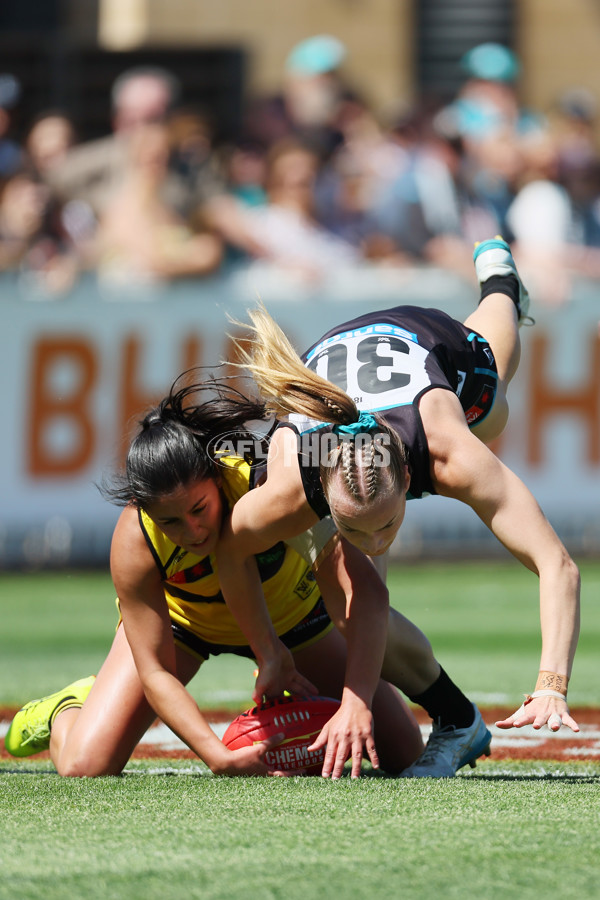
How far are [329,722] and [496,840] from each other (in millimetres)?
1050

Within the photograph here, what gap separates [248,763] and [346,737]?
32 cm

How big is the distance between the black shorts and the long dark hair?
673mm

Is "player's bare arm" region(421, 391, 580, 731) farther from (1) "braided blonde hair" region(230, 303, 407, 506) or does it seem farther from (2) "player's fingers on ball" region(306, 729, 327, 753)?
(2) "player's fingers on ball" region(306, 729, 327, 753)

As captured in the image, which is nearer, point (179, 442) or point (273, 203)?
point (179, 442)

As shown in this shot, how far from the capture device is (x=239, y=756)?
4141mm

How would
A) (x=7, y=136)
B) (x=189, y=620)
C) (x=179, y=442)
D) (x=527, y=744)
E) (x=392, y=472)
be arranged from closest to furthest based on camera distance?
(x=392, y=472)
(x=179, y=442)
(x=189, y=620)
(x=527, y=744)
(x=7, y=136)

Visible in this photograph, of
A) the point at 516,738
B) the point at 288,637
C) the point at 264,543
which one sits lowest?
the point at 516,738

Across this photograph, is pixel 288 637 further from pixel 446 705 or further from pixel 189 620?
pixel 446 705

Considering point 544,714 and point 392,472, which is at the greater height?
point 392,472

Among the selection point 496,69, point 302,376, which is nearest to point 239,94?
point 496,69

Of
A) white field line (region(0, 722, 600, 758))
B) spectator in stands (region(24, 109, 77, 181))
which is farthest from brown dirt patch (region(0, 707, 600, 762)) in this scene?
spectator in stands (region(24, 109, 77, 181))

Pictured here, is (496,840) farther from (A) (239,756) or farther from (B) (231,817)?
(A) (239,756)

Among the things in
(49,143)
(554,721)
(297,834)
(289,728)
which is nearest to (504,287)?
(289,728)

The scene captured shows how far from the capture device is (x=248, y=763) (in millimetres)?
4160
